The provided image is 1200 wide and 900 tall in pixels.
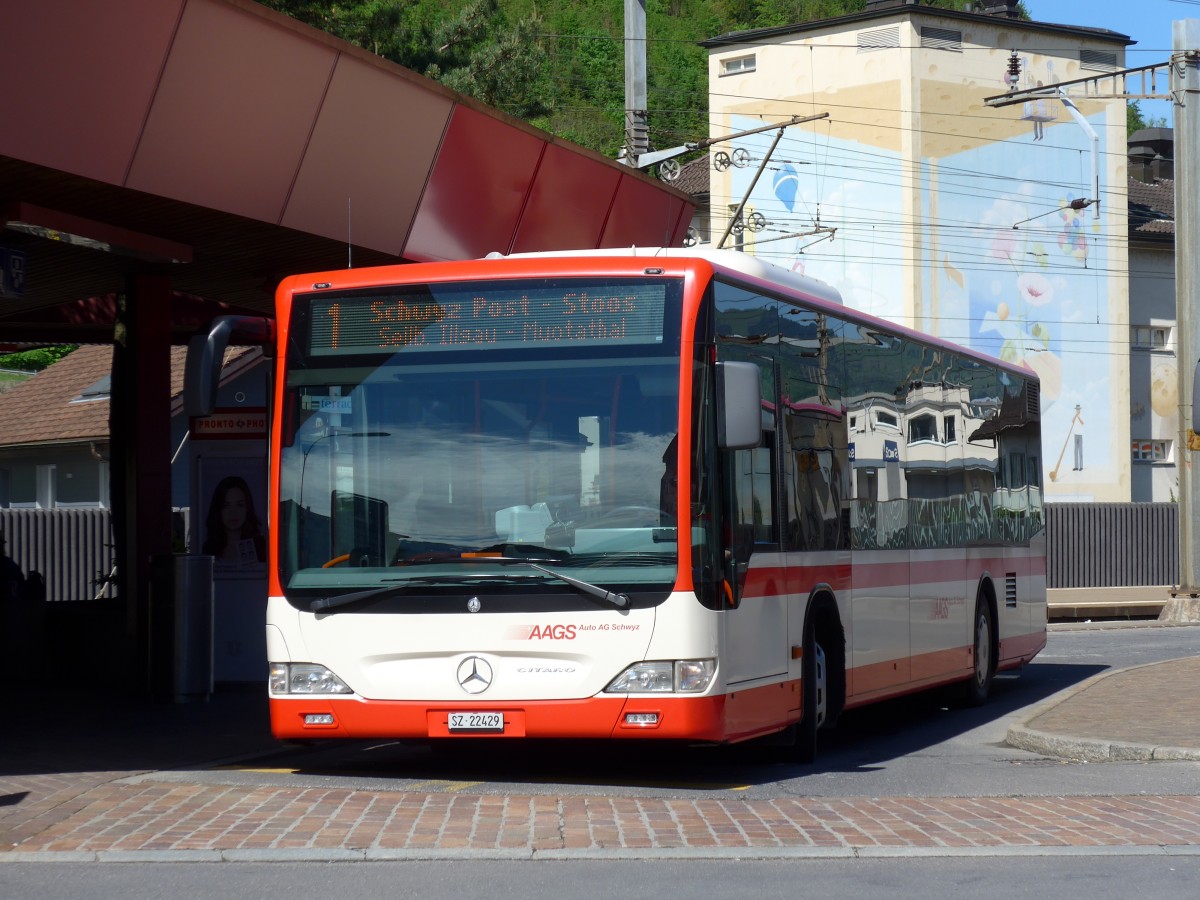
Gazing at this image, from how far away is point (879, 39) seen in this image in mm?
48969

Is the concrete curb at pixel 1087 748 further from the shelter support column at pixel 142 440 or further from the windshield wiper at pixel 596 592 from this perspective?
the shelter support column at pixel 142 440

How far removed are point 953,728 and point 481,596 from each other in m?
5.96

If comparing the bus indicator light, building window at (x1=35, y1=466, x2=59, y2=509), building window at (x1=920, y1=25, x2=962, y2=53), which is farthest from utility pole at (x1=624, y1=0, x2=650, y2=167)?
building window at (x1=920, y1=25, x2=962, y2=53)

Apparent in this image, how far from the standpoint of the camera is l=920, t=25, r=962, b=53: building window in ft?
160

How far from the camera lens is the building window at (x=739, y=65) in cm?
5125

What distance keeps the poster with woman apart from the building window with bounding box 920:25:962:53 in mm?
36612

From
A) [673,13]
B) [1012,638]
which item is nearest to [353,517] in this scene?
Result: [1012,638]

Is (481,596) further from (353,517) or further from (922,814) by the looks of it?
(922,814)

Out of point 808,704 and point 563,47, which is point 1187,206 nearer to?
point 808,704

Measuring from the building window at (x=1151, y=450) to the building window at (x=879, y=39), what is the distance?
1400 cm

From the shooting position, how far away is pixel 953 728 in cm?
1407

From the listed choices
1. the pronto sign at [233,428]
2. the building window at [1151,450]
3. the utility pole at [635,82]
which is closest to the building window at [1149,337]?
the building window at [1151,450]

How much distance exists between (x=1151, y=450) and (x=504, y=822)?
47378mm

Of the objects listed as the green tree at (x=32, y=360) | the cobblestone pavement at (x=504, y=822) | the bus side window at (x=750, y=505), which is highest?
the green tree at (x=32, y=360)
